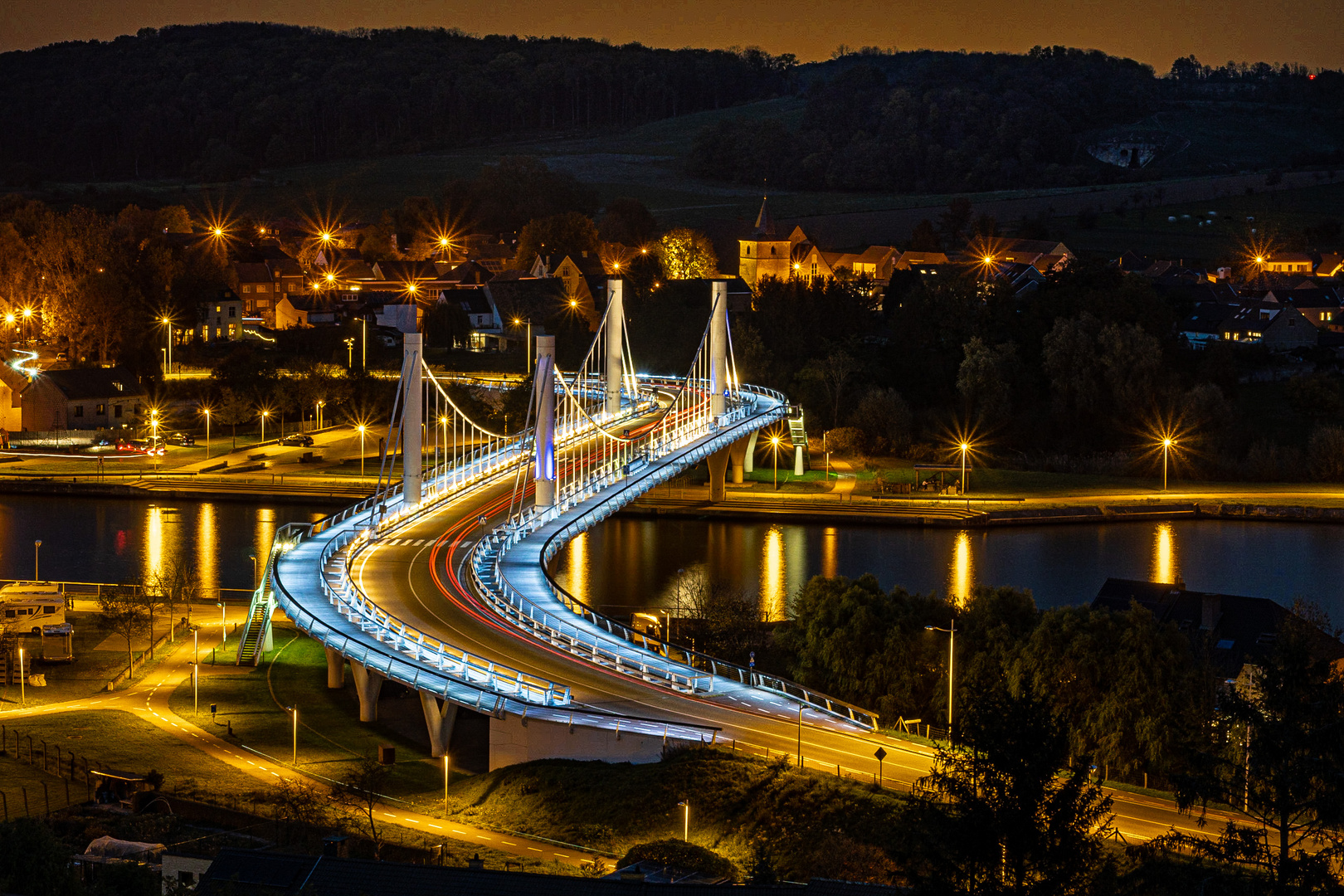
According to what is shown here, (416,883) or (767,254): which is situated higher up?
(767,254)

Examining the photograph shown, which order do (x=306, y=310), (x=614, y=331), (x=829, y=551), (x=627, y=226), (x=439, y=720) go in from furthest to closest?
(x=627, y=226)
(x=306, y=310)
(x=614, y=331)
(x=829, y=551)
(x=439, y=720)

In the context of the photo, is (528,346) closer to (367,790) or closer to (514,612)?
(514,612)

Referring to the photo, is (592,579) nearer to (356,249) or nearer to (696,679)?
(696,679)

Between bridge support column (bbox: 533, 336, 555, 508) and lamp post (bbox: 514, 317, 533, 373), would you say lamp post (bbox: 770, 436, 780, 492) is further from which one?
bridge support column (bbox: 533, 336, 555, 508)

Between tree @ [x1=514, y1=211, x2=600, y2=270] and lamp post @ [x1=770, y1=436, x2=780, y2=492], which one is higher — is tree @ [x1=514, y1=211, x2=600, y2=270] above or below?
above

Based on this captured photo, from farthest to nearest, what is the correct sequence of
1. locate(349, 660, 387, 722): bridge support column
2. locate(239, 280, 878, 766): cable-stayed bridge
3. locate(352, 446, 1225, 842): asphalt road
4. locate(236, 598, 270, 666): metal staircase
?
locate(236, 598, 270, 666): metal staircase → locate(349, 660, 387, 722): bridge support column → locate(239, 280, 878, 766): cable-stayed bridge → locate(352, 446, 1225, 842): asphalt road

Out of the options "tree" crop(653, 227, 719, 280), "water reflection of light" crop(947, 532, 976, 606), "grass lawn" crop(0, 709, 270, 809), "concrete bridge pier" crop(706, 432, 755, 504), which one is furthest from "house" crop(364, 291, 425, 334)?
"grass lawn" crop(0, 709, 270, 809)

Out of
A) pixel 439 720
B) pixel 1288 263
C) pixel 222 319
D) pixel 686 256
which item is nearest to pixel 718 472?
pixel 439 720
